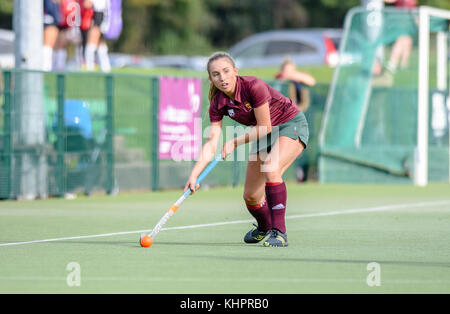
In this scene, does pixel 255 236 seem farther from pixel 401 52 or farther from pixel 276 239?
pixel 401 52

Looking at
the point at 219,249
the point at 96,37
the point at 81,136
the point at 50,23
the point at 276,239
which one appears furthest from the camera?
the point at 96,37

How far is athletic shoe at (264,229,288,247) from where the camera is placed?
9.20 metres

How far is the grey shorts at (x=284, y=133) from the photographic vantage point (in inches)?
365

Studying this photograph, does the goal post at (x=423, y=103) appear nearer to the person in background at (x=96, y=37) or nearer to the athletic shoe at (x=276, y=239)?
the person in background at (x=96, y=37)

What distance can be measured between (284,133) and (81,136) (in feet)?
22.1

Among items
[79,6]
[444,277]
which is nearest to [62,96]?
[79,6]

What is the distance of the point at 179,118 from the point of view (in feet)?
55.8

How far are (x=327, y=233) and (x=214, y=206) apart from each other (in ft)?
12.5

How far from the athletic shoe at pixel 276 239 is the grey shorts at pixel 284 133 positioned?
71cm

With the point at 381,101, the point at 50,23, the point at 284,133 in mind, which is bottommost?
the point at 381,101

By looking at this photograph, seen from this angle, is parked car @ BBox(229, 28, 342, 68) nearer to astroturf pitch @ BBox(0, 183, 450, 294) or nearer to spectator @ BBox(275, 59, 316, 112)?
spectator @ BBox(275, 59, 316, 112)

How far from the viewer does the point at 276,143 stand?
9.30 m

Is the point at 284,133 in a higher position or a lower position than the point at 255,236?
higher

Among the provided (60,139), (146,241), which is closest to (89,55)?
(60,139)
